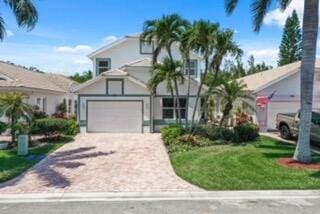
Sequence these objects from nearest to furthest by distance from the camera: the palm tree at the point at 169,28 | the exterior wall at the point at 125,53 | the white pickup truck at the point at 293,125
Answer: the white pickup truck at the point at 293,125 < the palm tree at the point at 169,28 < the exterior wall at the point at 125,53

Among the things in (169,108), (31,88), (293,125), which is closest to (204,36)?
(293,125)

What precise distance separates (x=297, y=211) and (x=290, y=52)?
5998 cm

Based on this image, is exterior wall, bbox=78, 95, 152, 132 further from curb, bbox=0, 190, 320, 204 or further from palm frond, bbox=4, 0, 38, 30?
curb, bbox=0, 190, 320, 204

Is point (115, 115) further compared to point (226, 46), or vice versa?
point (115, 115)

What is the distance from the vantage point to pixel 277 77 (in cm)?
2831

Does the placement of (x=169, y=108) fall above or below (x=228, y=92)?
below

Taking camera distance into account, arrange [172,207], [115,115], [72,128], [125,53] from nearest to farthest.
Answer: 1. [172,207]
2. [72,128]
3. [115,115]
4. [125,53]

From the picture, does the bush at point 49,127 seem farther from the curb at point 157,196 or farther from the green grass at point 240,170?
the curb at point 157,196

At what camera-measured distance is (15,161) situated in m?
16.0

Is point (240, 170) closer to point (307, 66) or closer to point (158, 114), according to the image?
point (307, 66)

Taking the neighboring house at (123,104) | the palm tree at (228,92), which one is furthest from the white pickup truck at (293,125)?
the neighboring house at (123,104)

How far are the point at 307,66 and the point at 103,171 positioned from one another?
331 inches

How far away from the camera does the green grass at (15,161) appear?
1348cm

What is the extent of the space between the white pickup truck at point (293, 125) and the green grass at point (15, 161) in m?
12.9
